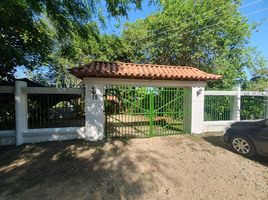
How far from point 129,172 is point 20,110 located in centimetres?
496

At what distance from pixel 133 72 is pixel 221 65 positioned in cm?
933

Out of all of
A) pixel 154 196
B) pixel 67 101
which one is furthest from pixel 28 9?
pixel 154 196

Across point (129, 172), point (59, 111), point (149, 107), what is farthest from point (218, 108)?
point (59, 111)

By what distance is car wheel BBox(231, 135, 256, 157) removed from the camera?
6.92 m

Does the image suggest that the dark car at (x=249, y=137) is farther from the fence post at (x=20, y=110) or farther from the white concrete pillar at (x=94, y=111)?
the fence post at (x=20, y=110)

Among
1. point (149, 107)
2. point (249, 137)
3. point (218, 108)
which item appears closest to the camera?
point (249, 137)

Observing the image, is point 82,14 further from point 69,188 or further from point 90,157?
point 69,188

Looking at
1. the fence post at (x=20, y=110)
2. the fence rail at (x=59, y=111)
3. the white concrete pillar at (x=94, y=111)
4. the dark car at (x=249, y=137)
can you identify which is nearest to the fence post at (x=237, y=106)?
the fence rail at (x=59, y=111)

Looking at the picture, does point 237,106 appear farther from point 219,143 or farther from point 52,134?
point 52,134

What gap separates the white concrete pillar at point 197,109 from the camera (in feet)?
33.2

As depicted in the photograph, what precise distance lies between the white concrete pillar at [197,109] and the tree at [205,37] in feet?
21.0

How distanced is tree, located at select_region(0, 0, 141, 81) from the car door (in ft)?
18.5

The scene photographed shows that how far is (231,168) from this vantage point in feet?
20.2

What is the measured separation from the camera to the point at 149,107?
9.47 metres
